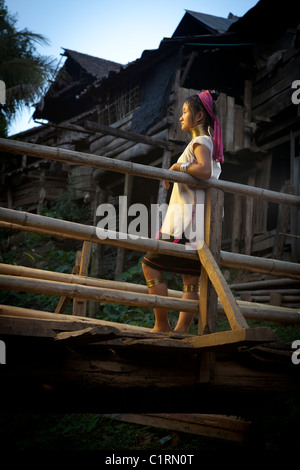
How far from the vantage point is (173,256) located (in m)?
3.24

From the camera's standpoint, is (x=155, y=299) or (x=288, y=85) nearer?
(x=155, y=299)

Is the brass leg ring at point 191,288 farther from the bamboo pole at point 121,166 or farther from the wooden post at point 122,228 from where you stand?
the wooden post at point 122,228

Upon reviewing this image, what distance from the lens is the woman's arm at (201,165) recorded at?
10.5 ft

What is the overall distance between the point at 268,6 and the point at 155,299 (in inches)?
421

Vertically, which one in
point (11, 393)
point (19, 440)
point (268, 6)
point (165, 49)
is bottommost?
point (19, 440)

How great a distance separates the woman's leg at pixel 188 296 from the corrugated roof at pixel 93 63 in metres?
18.0

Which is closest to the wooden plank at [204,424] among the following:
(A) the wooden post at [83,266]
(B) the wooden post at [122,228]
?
(A) the wooden post at [83,266]

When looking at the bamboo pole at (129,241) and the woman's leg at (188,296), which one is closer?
the bamboo pole at (129,241)

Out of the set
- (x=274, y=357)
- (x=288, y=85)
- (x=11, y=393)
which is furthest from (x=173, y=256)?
(x=288, y=85)

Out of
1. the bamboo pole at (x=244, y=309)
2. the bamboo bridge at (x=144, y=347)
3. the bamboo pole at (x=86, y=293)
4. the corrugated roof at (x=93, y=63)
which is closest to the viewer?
the bamboo bridge at (x=144, y=347)

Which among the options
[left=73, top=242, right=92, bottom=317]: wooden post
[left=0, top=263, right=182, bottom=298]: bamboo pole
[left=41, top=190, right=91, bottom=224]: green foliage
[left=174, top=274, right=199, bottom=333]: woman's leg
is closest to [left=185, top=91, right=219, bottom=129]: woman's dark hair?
[left=174, top=274, right=199, bottom=333]: woman's leg

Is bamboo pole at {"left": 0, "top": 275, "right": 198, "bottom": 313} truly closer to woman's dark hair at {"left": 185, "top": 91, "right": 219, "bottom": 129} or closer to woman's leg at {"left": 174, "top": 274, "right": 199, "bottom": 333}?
woman's leg at {"left": 174, "top": 274, "right": 199, "bottom": 333}

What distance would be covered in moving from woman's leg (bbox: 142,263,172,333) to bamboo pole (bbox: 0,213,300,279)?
0.27 metres

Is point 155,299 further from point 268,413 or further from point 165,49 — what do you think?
point 165,49
